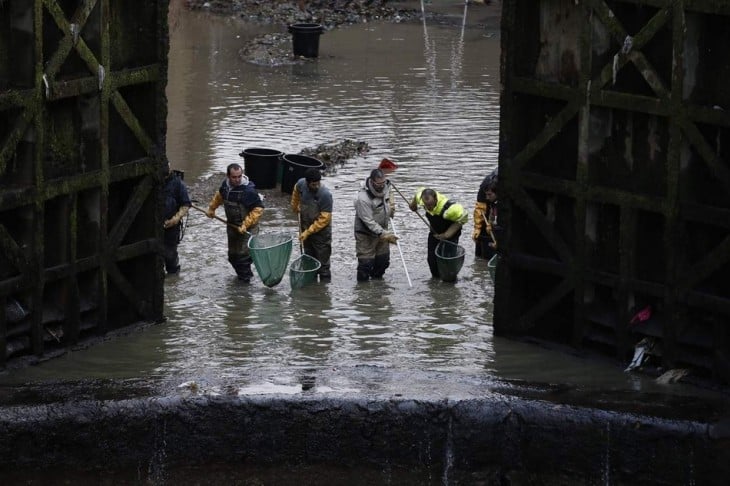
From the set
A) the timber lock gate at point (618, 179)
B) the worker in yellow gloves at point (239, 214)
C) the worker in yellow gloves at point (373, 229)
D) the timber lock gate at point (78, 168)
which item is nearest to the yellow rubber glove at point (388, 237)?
the worker in yellow gloves at point (373, 229)

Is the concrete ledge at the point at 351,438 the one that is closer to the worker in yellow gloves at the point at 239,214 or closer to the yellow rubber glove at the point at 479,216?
the worker in yellow gloves at the point at 239,214

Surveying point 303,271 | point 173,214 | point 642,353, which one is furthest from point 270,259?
point 642,353

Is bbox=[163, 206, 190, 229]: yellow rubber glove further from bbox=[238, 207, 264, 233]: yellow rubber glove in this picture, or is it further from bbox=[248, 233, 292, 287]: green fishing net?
bbox=[248, 233, 292, 287]: green fishing net

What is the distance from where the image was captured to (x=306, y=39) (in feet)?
107

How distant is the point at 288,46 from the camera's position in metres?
34.7

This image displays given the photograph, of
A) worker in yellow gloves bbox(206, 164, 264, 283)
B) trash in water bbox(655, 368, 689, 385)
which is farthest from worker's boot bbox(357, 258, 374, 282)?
trash in water bbox(655, 368, 689, 385)

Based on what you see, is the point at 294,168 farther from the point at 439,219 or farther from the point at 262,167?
the point at 439,219

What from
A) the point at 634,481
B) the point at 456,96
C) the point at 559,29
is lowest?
the point at 634,481

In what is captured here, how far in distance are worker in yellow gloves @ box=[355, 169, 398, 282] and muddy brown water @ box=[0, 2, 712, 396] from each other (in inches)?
9.2

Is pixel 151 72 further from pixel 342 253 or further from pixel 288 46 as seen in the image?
pixel 288 46

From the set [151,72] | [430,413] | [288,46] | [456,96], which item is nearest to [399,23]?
[288,46]

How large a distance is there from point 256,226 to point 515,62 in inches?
194

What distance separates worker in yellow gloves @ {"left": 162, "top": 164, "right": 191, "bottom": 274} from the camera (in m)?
17.2

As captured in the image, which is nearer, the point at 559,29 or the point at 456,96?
the point at 559,29
